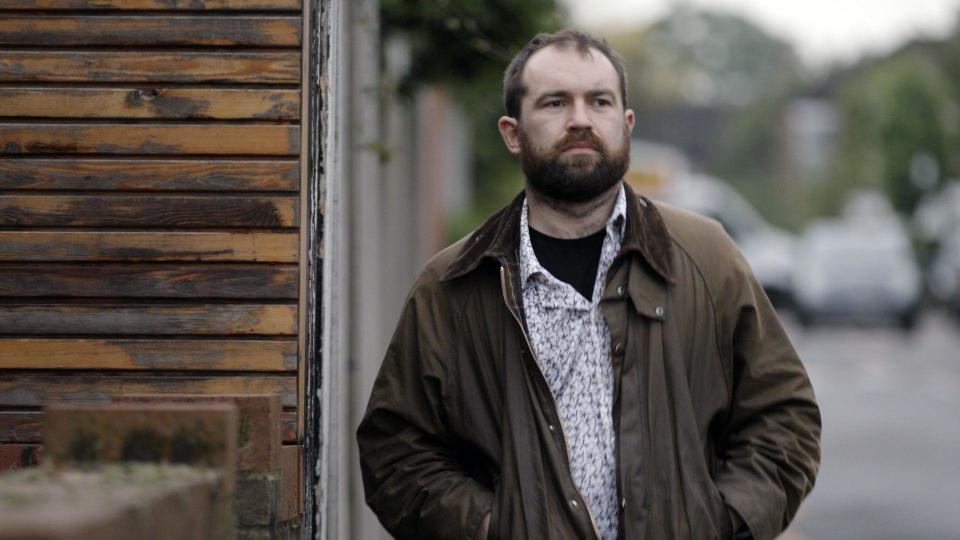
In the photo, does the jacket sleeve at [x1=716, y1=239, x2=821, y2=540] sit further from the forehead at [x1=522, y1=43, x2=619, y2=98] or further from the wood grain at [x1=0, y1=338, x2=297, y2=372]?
the wood grain at [x1=0, y1=338, x2=297, y2=372]

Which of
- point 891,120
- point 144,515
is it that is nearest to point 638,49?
point 891,120

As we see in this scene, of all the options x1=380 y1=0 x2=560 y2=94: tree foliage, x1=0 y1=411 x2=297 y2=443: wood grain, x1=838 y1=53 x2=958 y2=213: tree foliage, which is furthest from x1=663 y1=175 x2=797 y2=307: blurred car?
x1=0 y1=411 x2=297 y2=443: wood grain

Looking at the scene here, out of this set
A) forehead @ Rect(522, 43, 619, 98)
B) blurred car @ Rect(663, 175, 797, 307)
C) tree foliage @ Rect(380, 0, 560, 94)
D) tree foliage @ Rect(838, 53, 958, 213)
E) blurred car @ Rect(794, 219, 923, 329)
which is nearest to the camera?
forehead @ Rect(522, 43, 619, 98)

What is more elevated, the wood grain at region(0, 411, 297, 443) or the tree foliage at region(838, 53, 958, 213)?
the tree foliage at region(838, 53, 958, 213)

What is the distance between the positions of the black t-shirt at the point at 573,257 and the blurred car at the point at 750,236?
22671mm

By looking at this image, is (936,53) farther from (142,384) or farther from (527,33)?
(142,384)

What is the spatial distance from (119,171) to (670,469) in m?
1.66

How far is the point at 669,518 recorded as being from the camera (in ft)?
11.9

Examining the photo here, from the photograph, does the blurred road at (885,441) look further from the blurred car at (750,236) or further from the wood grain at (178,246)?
the wood grain at (178,246)

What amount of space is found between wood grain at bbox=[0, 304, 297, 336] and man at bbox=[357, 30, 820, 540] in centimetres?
32

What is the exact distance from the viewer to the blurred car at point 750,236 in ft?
90.2

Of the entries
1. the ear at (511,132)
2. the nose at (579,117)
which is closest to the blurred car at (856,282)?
the ear at (511,132)

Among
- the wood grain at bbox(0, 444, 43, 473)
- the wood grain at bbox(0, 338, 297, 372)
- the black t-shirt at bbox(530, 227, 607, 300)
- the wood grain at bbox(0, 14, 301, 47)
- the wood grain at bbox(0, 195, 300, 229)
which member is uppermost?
the wood grain at bbox(0, 14, 301, 47)

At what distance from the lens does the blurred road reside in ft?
32.9
